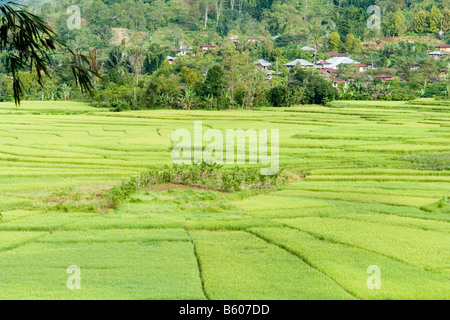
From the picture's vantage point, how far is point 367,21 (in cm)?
8994

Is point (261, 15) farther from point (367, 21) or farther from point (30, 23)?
point (30, 23)

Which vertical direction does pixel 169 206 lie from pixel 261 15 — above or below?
below

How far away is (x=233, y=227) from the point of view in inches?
523

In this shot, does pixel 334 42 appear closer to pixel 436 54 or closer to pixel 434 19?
pixel 436 54

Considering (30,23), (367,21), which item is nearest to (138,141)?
(30,23)

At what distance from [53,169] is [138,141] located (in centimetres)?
750

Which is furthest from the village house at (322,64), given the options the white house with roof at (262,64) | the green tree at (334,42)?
the green tree at (334,42)

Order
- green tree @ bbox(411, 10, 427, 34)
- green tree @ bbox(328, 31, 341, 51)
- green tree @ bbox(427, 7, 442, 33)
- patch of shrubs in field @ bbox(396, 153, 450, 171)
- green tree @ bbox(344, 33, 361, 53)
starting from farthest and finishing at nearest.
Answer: green tree @ bbox(427, 7, 442, 33) → green tree @ bbox(411, 10, 427, 34) → green tree @ bbox(328, 31, 341, 51) → green tree @ bbox(344, 33, 361, 53) → patch of shrubs in field @ bbox(396, 153, 450, 171)

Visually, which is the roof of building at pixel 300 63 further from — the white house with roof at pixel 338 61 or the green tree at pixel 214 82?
the green tree at pixel 214 82

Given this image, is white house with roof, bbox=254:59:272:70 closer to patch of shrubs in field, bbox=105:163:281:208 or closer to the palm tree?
patch of shrubs in field, bbox=105:163:281:208

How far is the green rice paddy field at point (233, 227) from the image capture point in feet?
29.8

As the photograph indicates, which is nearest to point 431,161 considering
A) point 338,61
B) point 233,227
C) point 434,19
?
point 233,227

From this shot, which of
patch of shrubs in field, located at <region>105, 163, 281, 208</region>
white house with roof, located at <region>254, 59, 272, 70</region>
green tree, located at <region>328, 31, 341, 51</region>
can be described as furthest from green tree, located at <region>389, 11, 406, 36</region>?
patch of shrubs in field, located at <region>105, 163, 281, 208</region>

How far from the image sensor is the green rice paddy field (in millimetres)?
9070
